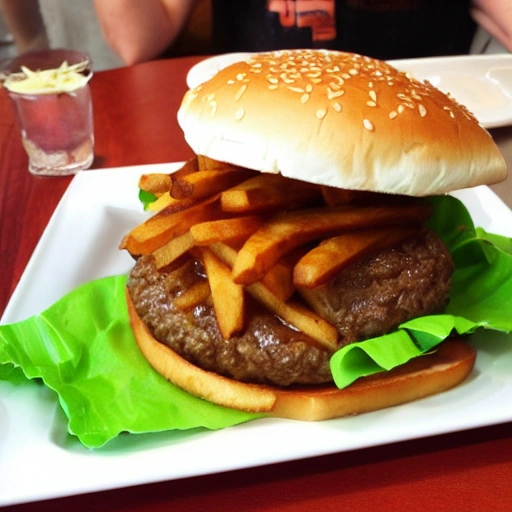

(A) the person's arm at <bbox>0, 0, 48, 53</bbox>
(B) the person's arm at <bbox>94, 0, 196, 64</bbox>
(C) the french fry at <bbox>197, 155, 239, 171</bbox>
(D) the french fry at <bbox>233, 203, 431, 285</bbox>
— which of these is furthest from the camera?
(A) the person's arm at <bbox>0, 0, 48, 53</bbox>

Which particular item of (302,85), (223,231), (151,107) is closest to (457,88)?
(151,107)

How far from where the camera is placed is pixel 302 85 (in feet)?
4.23

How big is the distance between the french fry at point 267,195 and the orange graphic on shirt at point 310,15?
2415 mm

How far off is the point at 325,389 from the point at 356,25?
2927mm

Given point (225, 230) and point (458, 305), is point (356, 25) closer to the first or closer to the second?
point (458, 305)

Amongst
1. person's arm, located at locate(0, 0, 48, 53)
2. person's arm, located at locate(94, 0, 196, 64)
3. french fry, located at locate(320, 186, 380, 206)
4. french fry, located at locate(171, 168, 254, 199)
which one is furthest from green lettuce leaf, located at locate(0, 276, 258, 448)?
person's arm, located at locate(0, 0, 48, 53)

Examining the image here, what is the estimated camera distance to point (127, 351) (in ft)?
4.57

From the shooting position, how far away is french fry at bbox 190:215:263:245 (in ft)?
3.95

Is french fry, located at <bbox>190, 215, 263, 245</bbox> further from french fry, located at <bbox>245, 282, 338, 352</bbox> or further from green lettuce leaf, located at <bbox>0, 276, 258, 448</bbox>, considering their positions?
green lettuce leaf, located at <bbox>0, 276, 258, 448</bbox>

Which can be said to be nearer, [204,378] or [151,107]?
[204,378]

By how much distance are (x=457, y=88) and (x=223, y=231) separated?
1.98 m

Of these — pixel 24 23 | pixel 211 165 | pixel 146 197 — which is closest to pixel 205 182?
pixel 211 165

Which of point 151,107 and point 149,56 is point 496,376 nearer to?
point 151,107

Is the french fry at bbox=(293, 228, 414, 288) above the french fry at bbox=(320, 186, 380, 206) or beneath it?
beneath
